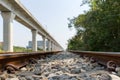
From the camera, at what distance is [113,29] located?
1103 inches

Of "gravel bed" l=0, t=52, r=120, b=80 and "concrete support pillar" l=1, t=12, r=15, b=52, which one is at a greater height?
"concrete support pillar" l=1, t=12, r=15, b=52

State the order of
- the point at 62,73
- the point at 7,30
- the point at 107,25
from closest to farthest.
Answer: the point at 62,73
the point at 107,25
the point at 7,30

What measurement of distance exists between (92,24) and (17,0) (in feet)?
26.8

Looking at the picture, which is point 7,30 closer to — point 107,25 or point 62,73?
point 107,25

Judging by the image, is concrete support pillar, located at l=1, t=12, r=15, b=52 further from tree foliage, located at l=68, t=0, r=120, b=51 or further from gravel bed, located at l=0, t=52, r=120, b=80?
gravel bed, located at l=0, t=52, r=120, b=80

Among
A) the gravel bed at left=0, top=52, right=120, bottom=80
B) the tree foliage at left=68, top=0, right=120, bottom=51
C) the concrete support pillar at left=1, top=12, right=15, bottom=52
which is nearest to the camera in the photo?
the gravel bed at left=0, top=52, right=120, bottom=80

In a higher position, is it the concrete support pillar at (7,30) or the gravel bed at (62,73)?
the concrete support pillar at (7,30)

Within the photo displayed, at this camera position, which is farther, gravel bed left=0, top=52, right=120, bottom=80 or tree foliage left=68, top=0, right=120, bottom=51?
tree foliage left=68, top=0, right=120, bottom=51

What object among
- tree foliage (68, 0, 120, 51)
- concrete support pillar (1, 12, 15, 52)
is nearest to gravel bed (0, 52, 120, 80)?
tree foliage (68, 0, 120, 51)

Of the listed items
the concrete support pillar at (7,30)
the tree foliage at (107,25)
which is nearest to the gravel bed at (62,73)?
the tree foliage at (107,25)

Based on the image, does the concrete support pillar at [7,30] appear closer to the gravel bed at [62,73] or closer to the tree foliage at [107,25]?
the tree foliage at [107,25]

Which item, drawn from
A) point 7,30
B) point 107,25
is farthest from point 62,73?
point 7,30

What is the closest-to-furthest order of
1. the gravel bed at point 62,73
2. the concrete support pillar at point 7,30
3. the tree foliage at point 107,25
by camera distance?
1. the gravel bed at point 62,73
2. the tree foliage at point 107,25
3. the concrete support pillar at point 7,30

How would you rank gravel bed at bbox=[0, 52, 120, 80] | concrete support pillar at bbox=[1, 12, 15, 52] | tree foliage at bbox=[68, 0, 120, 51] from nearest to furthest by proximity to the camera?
gravel bed at bbox=[0, 52, 120, 80] → tree foliage at bbox=[68, 0, 120, 51] → concrete support pillar at bbox=[1, 12, 15, 52]
